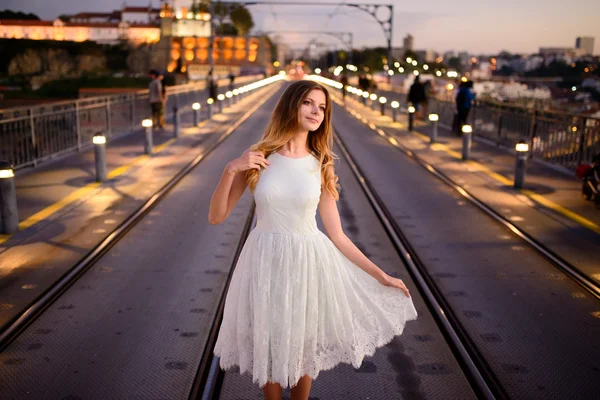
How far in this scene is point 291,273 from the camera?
11.2 ft

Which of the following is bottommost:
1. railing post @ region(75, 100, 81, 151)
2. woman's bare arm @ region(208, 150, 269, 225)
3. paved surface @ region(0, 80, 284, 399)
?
paved surface @ region(0, 80, 284, 399)

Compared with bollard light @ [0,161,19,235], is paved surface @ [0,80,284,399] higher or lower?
lower

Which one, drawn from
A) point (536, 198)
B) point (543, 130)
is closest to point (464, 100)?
point (543, 130)

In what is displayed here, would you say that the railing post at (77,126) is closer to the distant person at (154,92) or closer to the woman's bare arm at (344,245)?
the distant person at (154,92)


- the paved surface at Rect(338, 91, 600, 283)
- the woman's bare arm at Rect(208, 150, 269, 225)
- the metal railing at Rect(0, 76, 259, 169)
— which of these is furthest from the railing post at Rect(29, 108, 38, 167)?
the woman's bare arm at Rect(208, 150, 269, 225)

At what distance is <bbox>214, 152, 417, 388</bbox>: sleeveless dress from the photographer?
3.38 meters

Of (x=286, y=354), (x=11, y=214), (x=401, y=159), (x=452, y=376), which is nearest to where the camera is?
(x=286, y=354)

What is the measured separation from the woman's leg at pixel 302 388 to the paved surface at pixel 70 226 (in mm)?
3155

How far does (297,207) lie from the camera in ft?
11.3

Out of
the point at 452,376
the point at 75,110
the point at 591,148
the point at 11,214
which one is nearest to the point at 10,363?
the point at 452,376

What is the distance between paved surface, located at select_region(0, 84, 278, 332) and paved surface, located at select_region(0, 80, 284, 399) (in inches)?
15.3

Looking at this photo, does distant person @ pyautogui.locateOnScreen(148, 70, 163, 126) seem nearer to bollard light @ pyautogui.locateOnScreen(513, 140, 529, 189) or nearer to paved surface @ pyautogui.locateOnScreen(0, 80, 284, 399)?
bollard light @ pyautogui.locateOnScreen(513, 140, 529, 189)

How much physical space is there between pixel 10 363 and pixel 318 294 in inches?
104

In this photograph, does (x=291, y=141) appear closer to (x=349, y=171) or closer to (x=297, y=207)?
(x=297, y=207)
